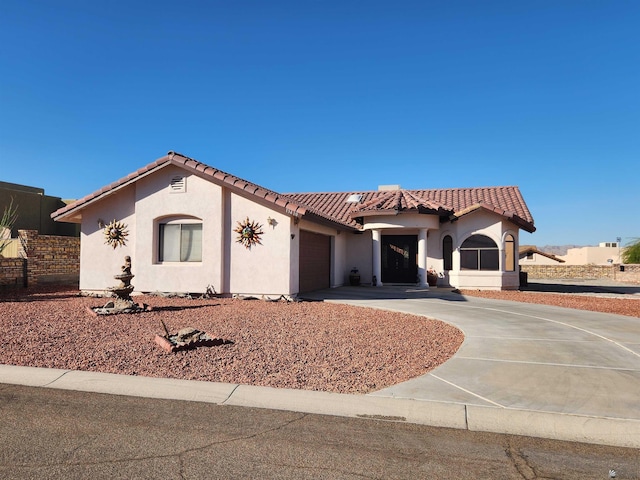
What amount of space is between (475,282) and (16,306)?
17247 mm

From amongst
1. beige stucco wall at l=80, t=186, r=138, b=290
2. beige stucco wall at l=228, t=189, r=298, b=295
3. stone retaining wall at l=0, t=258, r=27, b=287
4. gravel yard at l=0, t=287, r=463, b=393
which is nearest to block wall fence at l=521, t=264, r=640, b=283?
beige stucco wall at l=228, t=189, r=298, b=295

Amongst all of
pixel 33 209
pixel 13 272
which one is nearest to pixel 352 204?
pixel 13 272

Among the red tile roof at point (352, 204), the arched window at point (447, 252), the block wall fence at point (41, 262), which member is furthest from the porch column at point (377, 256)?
the block wall fence at point (41, 262)

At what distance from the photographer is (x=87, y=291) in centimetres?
1634

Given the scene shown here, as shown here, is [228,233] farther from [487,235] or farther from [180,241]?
[487,235]

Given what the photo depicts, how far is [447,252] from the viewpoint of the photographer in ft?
70.3

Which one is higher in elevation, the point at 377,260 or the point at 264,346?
the point at 377,260

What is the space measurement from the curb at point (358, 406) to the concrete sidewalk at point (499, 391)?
0.04 ft

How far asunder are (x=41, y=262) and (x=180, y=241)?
779 centimetres

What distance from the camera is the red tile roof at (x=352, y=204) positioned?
14.6m

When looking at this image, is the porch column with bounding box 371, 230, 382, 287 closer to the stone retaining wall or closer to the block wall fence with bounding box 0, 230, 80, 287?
the block wall fence with bounding box 0, 230, 80, 287

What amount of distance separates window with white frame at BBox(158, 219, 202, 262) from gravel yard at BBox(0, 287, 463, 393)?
2.98 metres

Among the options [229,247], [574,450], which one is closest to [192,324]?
[229,247]

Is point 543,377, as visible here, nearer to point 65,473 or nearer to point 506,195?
point 65,473
